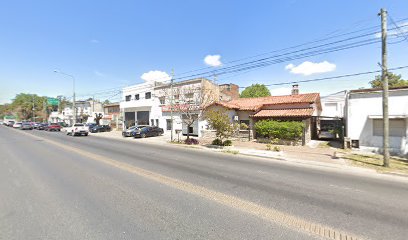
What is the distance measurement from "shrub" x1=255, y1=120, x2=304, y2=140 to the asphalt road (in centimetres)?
1016

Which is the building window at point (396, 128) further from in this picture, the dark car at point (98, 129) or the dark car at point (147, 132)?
the dark car at point (98, 129)

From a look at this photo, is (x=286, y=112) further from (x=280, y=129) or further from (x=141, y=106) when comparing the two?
(x=141, y=106)

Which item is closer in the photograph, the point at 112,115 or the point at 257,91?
the point at 112,115

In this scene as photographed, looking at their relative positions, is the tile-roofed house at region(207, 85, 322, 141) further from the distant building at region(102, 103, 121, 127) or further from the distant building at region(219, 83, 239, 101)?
the distant building at region(102, 103, 121, 127)

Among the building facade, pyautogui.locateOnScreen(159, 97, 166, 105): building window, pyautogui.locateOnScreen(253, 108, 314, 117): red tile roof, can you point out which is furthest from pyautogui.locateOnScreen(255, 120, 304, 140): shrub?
pyautogui.locateOnScreen(159, 97, 166, 105): building window

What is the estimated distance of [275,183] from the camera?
7.45 m

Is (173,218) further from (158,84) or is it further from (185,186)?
(158,84)

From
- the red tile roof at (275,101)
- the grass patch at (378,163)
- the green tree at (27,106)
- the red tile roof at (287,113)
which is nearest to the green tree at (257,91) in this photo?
the red tile roof at (275,101)

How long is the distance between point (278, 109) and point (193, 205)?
19175mm

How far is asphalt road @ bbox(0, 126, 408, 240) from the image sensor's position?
4.00m

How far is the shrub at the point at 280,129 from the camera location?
Answer: 18.7 metres

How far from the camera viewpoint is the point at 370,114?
51.4ft

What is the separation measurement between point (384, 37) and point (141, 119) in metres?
33.0

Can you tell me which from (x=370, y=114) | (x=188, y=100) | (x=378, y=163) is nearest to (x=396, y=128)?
(x=370, y=114)
